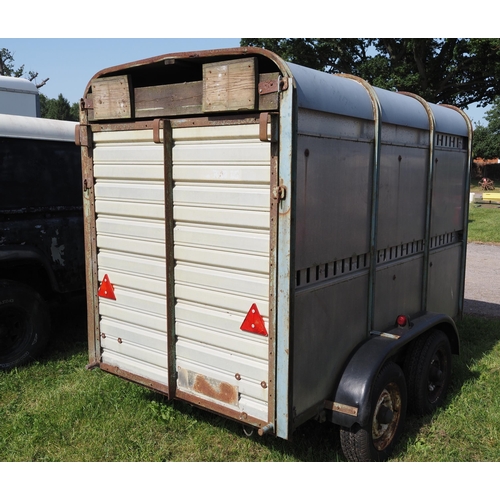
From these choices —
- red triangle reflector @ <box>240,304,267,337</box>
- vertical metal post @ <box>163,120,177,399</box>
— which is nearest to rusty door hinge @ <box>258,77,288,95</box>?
vertical metal post @ <box>163,120,177,399</box>

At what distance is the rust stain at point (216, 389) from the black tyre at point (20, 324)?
8.93 ft

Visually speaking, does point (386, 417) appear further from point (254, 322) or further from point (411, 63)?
point (411, 63)

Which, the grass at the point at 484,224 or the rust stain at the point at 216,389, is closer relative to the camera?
the rust stain at the point at 216,389

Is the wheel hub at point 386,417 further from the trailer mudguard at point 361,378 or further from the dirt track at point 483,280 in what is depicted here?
the dirt track at point 483,280

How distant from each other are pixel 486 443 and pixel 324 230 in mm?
2229

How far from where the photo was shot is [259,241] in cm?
344

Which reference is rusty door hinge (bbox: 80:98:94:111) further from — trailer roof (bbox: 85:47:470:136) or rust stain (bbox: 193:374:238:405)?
rust stain (bbox: 193:374:238:405)

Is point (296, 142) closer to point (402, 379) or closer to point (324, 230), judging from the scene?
point (324, 230)

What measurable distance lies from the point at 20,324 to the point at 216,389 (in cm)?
307

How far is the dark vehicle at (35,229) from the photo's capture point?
18.7ft

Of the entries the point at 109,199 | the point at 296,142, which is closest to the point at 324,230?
the point at 296,142

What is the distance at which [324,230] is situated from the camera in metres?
3.65

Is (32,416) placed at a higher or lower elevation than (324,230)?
lower

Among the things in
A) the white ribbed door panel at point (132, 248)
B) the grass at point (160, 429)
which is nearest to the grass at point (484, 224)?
the grass at point (160, 429)
